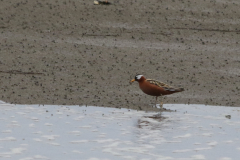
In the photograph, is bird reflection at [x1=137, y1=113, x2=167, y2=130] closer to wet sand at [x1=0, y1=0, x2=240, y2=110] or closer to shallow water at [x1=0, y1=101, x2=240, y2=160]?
shallow water at [x1=0, y1=101, x2=240, y2=160]

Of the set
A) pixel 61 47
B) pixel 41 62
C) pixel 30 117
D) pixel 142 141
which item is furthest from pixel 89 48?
pixel 142 141

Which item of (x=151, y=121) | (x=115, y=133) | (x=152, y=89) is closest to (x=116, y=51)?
(x=152, y=89)

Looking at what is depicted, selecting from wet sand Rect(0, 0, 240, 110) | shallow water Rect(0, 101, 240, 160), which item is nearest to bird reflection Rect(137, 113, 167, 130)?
shallow water Rect(0, 101, 240, 160)

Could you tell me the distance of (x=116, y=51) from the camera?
19.3 meters

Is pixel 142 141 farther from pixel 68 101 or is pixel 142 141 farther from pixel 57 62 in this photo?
pixel 57 62

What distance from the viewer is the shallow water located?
8.91m

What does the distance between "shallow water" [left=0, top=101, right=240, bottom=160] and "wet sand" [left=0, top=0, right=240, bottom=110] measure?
1.11 m

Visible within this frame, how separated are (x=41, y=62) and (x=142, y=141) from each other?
338 inches

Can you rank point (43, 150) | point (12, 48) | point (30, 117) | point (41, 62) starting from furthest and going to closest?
point (12, 48), point (41, 62), point (30, 117), point (43, 150)

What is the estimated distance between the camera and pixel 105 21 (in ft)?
73.2

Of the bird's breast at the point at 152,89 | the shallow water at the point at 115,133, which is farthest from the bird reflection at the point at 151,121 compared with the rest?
the bird's breast at the point at 152,89

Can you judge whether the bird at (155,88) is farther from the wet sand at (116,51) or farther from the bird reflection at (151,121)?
the bird reflection at (151,121)

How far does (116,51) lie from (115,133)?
30.2 ft

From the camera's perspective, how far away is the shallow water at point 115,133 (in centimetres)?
891
